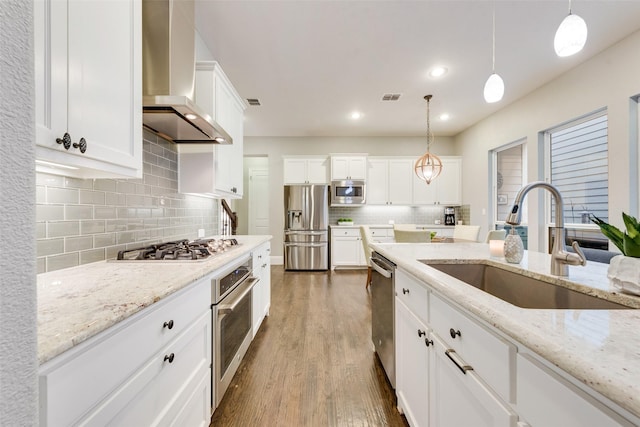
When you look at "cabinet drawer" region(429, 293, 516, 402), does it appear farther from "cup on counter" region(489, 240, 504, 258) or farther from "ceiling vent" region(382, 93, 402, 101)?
"ceiling vent" region(382, 93, 402, 101)

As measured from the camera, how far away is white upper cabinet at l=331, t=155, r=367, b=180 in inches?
214

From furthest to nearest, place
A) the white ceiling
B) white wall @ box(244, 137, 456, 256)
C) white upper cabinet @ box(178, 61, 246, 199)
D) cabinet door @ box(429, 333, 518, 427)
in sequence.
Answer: white wall @ box(244, 137, 456, 256) → the white ceiling → white upper cabinet @ box(178, 61, 246, 199) → cabinet door @ box(429, 333, 518, 427)

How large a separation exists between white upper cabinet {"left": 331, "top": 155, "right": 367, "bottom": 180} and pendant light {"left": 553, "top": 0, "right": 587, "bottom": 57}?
4.04 metres

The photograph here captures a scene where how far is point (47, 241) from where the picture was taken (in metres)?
1.11

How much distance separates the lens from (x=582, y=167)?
3162 mm

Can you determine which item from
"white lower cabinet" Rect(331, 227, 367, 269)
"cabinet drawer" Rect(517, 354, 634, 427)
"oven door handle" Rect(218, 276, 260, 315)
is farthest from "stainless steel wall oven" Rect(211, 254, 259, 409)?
"white lower cabinet" Rect(331, 227, 367, 269)

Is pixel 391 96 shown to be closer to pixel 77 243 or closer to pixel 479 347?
pixel 479 347

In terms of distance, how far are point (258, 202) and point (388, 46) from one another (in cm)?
497

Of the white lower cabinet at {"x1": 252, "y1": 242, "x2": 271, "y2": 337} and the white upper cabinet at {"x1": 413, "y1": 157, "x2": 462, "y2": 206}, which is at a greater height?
the white upper cabinet at {"x1": 413, "y1": 157, "x2": 462, "y2": 206}

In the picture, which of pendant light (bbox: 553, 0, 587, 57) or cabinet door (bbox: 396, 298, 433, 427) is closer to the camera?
cabinet door (bbox: 396, 298, 433, 427)

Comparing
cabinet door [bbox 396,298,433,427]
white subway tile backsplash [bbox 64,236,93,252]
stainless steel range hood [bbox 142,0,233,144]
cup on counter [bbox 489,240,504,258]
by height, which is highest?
stainless steel range hood [bbox 142,0,233,144]

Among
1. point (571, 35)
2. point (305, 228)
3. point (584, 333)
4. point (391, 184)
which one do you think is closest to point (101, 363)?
point (584, 333)

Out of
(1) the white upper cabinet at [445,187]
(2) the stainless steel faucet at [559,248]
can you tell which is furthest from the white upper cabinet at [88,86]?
(1) the white upper cabinet at [445,187]

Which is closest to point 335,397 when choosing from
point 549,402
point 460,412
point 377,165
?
point 460,412
